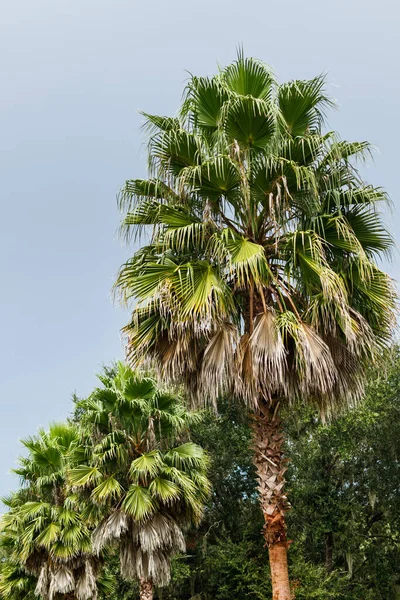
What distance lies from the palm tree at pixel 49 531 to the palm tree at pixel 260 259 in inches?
226

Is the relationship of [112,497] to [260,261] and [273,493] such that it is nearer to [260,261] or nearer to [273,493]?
[273,493]

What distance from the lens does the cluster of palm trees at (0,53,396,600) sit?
630cm

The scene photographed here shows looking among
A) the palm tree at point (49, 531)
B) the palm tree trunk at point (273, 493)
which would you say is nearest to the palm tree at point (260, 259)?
the palm tree trunk at point (273, 493)

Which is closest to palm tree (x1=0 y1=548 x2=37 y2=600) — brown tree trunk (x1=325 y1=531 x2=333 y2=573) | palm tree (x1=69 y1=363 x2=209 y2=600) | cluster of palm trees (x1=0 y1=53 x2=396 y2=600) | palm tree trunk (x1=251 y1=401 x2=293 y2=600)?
palm tree (x1=69 y1=363 x2=209 y2=600)

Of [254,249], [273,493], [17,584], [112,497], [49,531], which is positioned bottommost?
[17,584]

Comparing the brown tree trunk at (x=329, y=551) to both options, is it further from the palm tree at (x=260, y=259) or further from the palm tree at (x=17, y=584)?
the palm tree at (x=260, y=259)

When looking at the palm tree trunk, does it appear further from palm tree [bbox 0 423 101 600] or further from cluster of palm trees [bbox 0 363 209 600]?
palm tree [bbox 0 423 101 600]

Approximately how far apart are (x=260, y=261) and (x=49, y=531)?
325 inches

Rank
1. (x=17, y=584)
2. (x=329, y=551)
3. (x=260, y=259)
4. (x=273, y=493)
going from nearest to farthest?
(x=273, y=493) < (x=260, y=259) < (x=17, y=584) < (x=329, y=551)

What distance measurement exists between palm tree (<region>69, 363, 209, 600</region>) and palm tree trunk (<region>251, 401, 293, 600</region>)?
4272 mm

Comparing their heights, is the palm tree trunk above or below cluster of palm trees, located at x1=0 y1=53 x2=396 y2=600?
below

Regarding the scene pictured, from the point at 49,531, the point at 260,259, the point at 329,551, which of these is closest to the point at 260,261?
the point at 260,259

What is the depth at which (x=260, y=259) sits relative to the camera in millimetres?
6352

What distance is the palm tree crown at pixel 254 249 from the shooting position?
6367 millimetres
